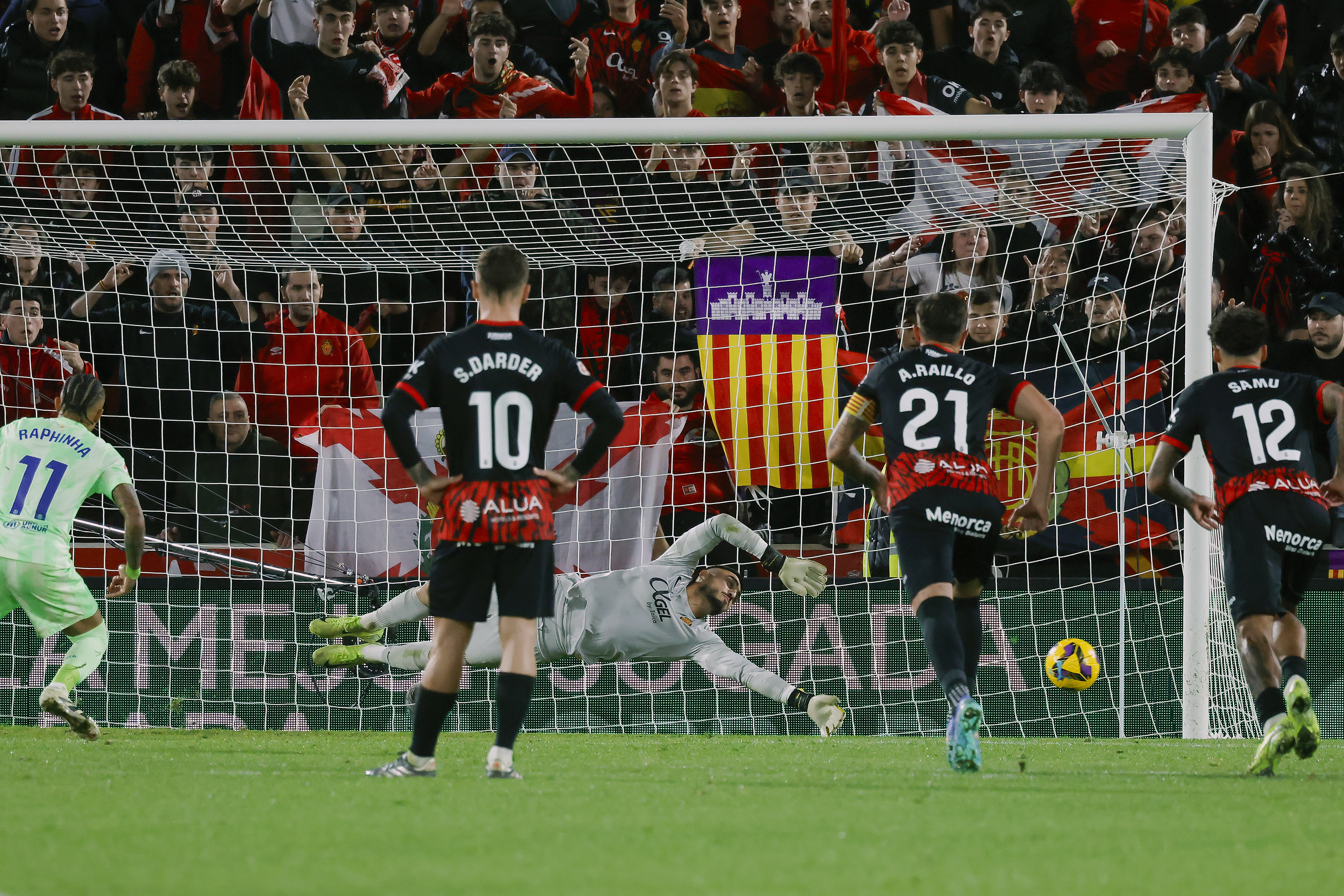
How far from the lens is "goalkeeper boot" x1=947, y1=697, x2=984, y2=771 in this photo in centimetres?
514

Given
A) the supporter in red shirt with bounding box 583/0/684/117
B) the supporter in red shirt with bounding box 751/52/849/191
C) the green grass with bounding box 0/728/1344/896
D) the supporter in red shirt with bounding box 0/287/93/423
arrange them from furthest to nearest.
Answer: the supporter in red shirt with bounding box 583/0/684/117 → the supporter in red shirt with bounding box 751/52/849/191 → the supporter in red shirt with bounding box 0/287/93/423 → the green grass with bounding box 0/728/1344/896

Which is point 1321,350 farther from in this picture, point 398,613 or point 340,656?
point 340,656

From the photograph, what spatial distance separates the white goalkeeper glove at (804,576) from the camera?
777 centimetres

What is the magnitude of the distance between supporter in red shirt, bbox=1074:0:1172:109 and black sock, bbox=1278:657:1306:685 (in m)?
7.24

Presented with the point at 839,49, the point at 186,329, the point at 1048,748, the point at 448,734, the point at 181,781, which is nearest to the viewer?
the point at 181,781

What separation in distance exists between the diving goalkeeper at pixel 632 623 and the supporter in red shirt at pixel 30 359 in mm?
2804

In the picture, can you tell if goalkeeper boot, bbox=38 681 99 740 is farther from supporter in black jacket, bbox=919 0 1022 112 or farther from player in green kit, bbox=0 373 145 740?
supporter in black jacket, bbox=919 0 1022 112

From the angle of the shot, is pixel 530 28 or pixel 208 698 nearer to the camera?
pixel 208 698

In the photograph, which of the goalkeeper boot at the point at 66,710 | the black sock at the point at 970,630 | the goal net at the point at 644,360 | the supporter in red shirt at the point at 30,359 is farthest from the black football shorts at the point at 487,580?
the supporter in red shirt at the point at 30,359

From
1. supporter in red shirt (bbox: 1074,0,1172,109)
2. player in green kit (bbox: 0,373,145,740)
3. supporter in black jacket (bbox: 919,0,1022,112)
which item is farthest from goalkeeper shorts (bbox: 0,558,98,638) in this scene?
supporter in red shirt (bbox: 1074,0,1172,109)

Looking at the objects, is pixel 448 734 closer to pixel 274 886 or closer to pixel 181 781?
pixel 181 781

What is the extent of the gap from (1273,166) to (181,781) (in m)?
9.04

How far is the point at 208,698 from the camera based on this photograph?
8.69m

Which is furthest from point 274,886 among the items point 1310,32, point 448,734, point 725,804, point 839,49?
point 1310,32
